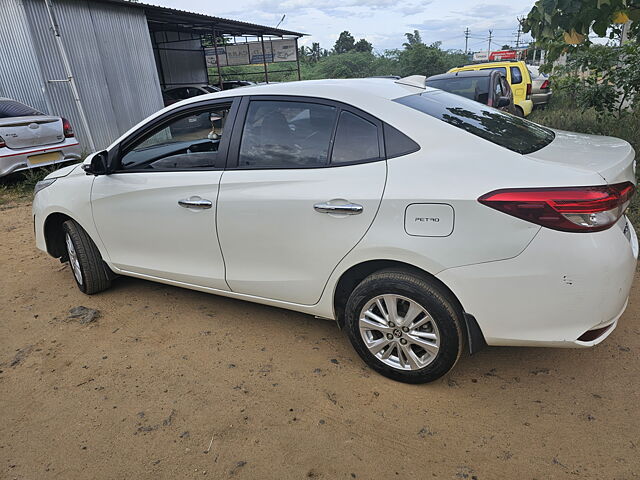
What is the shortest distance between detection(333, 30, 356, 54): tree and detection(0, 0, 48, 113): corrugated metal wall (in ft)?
199

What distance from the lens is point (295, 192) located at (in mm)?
2545

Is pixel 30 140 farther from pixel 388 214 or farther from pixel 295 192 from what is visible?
pixel 388 214

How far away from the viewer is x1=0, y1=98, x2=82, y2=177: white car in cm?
682

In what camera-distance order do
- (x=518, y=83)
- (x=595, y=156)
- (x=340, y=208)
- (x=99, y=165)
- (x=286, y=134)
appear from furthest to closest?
1. (x=518, y=83)
2. (x=99, y=165)
3. (x=286, y=134)
4. (x=340, y=208)
5. (x=595, y=156)

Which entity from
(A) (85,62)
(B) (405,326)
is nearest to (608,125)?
(B) (405,326)

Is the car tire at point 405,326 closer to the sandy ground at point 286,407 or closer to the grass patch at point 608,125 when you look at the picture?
the sandy ground at point 286,407

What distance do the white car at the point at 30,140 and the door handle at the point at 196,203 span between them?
17.9 feet

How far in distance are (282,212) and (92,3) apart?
10678 millimetres

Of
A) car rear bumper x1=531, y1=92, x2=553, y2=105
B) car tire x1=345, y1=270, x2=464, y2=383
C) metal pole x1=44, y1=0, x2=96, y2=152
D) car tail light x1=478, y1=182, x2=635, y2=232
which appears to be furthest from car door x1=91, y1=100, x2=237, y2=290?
car rear bumper x1=531, y1=92, x2=553, y2=105

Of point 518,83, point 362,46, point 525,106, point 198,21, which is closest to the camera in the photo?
point 525,106

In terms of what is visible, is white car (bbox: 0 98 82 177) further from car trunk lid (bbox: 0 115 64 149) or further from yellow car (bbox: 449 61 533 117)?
yellow car (bbox: 449 61 533 117)

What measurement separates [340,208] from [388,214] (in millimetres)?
266

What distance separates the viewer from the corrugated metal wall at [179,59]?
61.8 feet

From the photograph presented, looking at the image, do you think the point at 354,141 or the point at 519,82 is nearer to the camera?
the point at 354,141
